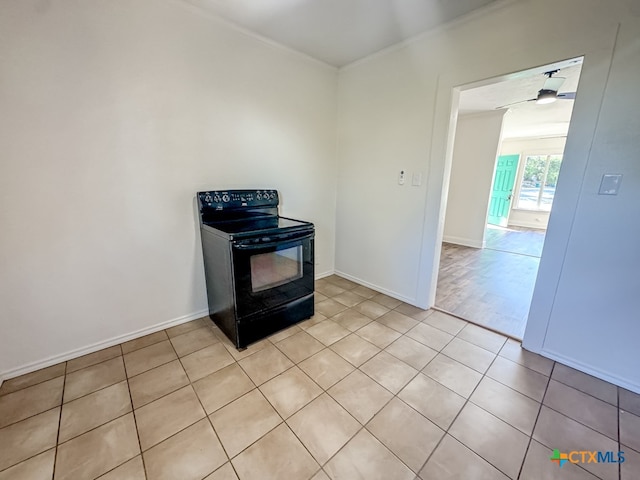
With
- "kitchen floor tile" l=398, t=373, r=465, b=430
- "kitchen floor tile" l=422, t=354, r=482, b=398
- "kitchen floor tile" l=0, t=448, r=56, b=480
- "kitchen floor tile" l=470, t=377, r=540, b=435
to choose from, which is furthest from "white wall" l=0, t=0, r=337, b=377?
"kitchen floor tile" l=470, t=377, r=540, b=435

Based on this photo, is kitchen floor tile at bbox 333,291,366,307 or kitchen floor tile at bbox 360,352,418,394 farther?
kitchen floor tile at bbox 333,291,366,307

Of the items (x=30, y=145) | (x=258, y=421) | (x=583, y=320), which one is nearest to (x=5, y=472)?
(x=258, y=421)

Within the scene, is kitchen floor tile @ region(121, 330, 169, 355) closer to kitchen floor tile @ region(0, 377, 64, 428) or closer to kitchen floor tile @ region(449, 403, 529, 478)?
kitchen floor tile @ region(0, 377, 64, 428)

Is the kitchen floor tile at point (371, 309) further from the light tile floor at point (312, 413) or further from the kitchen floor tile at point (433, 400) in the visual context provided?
the kitchen floor tile at point (433, 400)

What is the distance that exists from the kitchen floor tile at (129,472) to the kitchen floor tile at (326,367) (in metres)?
0.92

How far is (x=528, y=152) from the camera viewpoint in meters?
6.97

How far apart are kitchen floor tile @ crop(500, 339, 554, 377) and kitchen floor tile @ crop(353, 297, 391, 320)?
0.97m

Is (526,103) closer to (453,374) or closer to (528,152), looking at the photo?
(528,152)

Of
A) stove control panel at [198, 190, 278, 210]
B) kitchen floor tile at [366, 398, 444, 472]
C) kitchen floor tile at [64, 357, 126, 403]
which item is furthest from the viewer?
stove control panel at [198, 190, 278, 210]

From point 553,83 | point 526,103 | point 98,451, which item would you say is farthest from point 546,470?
point 526,103

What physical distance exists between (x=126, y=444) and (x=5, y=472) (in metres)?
0.45

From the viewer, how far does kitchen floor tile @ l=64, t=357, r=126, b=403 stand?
1564 millimetres

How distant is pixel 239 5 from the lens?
1.86 meters

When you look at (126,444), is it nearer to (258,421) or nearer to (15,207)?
(258,421)
